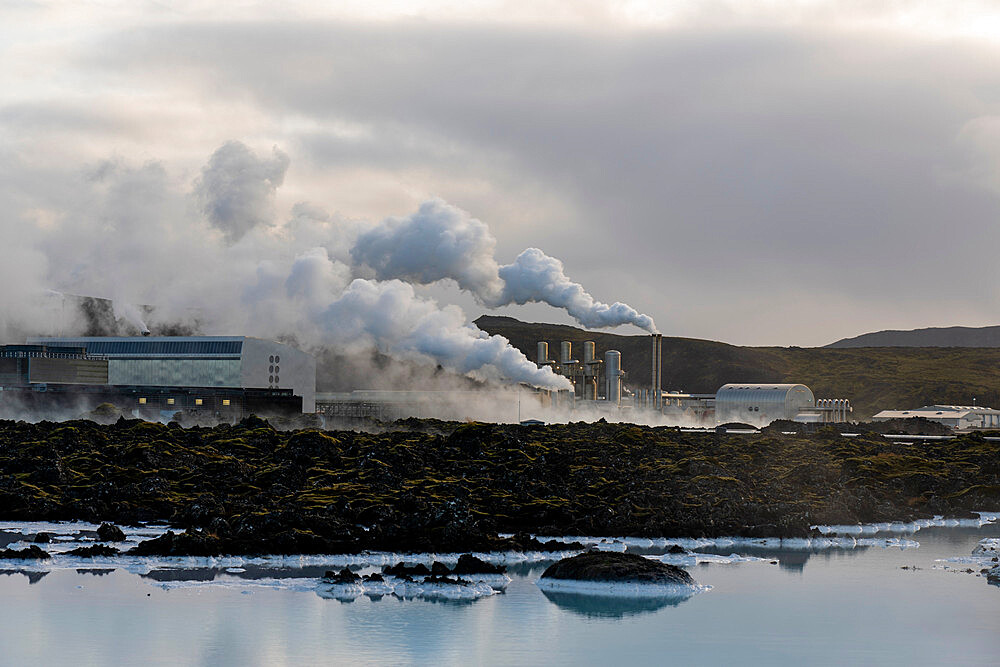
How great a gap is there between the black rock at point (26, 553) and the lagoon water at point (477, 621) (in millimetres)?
669

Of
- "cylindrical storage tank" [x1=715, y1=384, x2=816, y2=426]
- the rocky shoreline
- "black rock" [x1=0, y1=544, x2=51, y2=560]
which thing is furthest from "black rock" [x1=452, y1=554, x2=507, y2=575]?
"cylindrical storage tank" [x1=715, y1=384, x2=816, y2=426]

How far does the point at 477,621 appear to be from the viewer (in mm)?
31859

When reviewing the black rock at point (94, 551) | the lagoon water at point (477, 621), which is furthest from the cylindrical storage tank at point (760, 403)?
the black rock at point (94, 551)

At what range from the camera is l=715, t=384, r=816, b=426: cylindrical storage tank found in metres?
146

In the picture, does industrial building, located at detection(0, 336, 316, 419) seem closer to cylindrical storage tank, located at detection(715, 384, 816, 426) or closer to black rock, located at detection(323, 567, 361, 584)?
cylindrical storage tank, located at detection(715, 384, 816, 426)

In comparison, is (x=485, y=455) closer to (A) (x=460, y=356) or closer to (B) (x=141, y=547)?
(B) (x=141, y=547)

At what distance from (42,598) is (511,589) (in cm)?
1309

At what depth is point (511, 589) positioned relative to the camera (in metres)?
36.8

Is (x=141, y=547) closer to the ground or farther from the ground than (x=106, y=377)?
closer to the ground

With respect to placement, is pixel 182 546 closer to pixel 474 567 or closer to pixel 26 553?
pixel 26 553

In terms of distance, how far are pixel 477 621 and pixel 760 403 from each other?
12021cm

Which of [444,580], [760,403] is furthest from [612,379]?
[444,580]

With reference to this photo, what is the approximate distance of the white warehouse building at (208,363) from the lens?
121438mm

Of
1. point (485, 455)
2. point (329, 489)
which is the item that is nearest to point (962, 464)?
point (485, 455)
